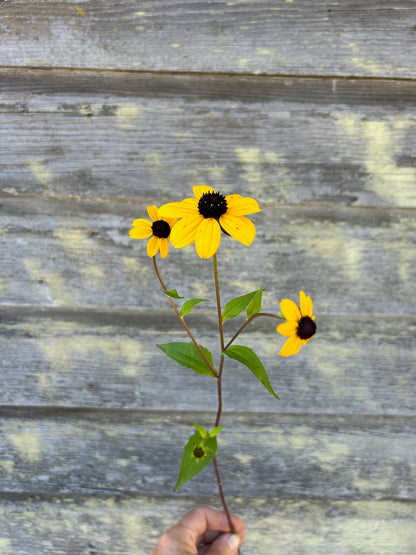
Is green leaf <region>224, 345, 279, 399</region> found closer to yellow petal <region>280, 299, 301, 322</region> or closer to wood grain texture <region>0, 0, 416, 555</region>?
yellow petal <region>280, 299, 301, 322</region>

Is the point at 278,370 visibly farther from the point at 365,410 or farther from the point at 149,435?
the point at 149,435

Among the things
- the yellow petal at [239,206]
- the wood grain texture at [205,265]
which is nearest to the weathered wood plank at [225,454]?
the wood grain texture at [205,265]

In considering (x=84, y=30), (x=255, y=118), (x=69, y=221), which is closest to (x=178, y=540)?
(x=69, y=221)

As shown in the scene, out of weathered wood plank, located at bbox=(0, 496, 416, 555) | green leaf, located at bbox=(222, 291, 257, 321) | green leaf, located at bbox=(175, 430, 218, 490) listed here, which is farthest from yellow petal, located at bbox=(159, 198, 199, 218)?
weathered wood plank, located at bbox=(0, 496, 416, 555)

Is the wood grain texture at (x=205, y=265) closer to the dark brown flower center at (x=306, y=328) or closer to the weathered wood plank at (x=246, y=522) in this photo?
the weathered wood plank at (x=246, y=522)

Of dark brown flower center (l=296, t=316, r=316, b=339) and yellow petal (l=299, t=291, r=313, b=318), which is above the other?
yellow petal (l=299, t=291, r=313, b=318)

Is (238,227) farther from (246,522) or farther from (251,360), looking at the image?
(246,522)

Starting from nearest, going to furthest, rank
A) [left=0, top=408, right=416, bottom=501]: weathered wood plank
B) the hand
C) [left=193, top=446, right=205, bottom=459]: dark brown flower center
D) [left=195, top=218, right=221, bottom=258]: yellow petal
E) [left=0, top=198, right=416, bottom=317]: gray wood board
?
[left=195, top=218, right=221, bottom=258]: yellow petal → [left=193, top=446, right=205, bottom=459]: dark brown flower center → the hand → [left=0, top=198, right=416, bottom=317]: gray wood board → [left=0, top=408, right=416, bottom=501]: weathered wood plank
